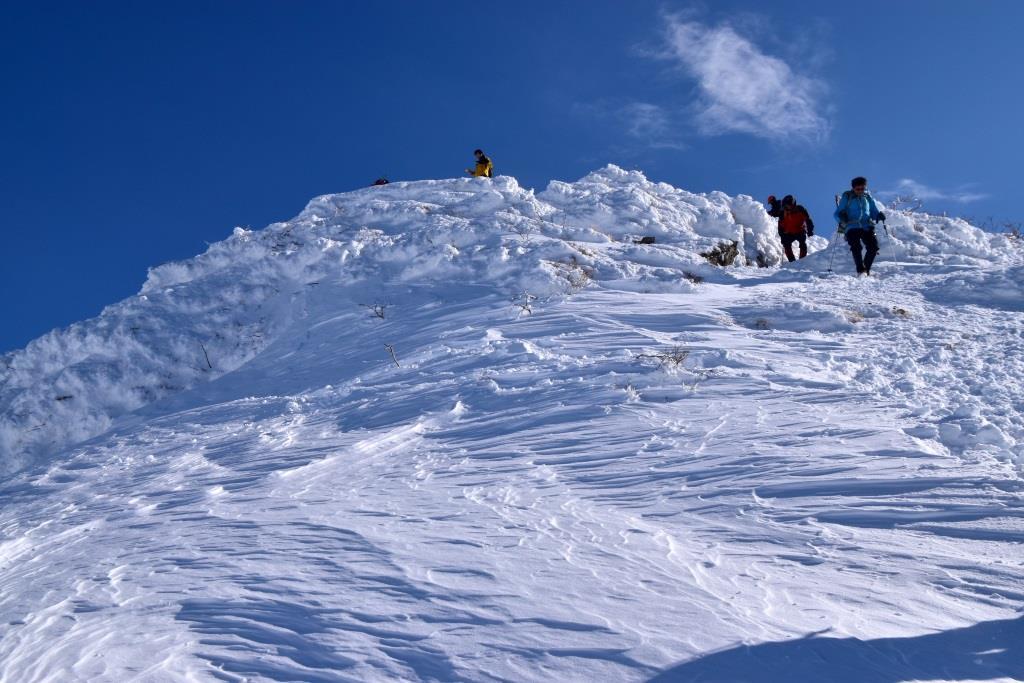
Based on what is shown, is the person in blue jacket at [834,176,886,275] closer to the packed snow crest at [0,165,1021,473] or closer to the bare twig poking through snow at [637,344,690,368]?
the packed snow crest at [0,165,1021,473]

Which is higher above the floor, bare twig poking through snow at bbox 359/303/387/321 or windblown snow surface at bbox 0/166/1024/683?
bare twig poking through snow at bbox 359/303/387/321

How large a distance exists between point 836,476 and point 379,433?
3.76 meters

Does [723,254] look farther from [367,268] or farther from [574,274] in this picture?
[367,268]

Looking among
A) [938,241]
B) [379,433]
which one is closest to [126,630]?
[379,433]

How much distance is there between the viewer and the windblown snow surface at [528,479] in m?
2.95

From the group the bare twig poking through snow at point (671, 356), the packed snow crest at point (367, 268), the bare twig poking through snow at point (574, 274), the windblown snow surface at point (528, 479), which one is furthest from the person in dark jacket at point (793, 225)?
the bare twig poking through snow at point (671, 356)

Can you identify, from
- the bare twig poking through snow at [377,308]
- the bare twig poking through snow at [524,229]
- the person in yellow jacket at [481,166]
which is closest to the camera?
the bare twig poking through snow at [377,308]

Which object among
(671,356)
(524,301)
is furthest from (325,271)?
(671,356)

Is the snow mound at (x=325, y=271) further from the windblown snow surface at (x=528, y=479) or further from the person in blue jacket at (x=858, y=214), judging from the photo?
the person in blue jacket at (x=858, y=214)

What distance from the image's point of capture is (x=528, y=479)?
16.0ft

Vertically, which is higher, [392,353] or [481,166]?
[481,166]

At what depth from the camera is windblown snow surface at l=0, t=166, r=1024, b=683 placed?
2949 millimetres

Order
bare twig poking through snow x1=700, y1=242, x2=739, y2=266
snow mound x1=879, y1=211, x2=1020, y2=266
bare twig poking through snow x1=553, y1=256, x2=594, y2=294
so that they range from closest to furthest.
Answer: bare twig poking through snow x1=553, y1=256, x2=594, y2=294, snow mound x1=879, y1=211, x2=1020, y2=266, bare twig poking through snow x1=700, y1=242, x2=739, y2=266

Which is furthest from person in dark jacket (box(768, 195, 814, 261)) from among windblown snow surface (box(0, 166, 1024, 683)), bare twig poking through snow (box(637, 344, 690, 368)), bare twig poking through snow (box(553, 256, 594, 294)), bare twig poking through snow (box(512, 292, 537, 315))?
bare twig poking through snow (box(637, 344, 690, 368))
